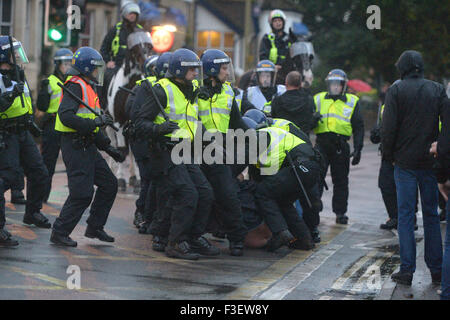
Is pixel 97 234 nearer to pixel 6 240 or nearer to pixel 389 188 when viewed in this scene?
pixel 6 240

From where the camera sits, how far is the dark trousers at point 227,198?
963 centimetres

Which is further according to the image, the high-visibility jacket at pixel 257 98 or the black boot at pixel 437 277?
the high-visibility jacket at pixel 257 98

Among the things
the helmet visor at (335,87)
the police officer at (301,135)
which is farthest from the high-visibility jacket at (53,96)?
the helmet visor at (335,87)

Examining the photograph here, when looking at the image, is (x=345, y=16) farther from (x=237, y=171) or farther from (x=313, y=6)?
(x=237, y=171)

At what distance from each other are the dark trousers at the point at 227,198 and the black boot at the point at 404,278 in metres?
1.94

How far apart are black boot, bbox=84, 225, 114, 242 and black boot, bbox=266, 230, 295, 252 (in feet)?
5.43

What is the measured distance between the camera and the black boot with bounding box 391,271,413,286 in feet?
26.9

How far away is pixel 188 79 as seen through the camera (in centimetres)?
919

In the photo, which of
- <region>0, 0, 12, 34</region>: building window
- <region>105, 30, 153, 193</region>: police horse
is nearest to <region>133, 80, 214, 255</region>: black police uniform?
<region>105, 30, 153, 193</region>: police horse

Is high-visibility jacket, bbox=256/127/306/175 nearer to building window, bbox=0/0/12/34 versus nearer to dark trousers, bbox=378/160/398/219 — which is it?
dark trousers, bbox=378/160/398/219

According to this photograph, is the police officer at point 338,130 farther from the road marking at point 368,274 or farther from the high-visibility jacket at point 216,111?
the high-visibility jacket at point 216,111

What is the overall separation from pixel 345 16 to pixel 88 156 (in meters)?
38.6

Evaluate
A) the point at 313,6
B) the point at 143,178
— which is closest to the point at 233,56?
the point at 313,6

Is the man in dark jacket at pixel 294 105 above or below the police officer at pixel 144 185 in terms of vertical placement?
above
